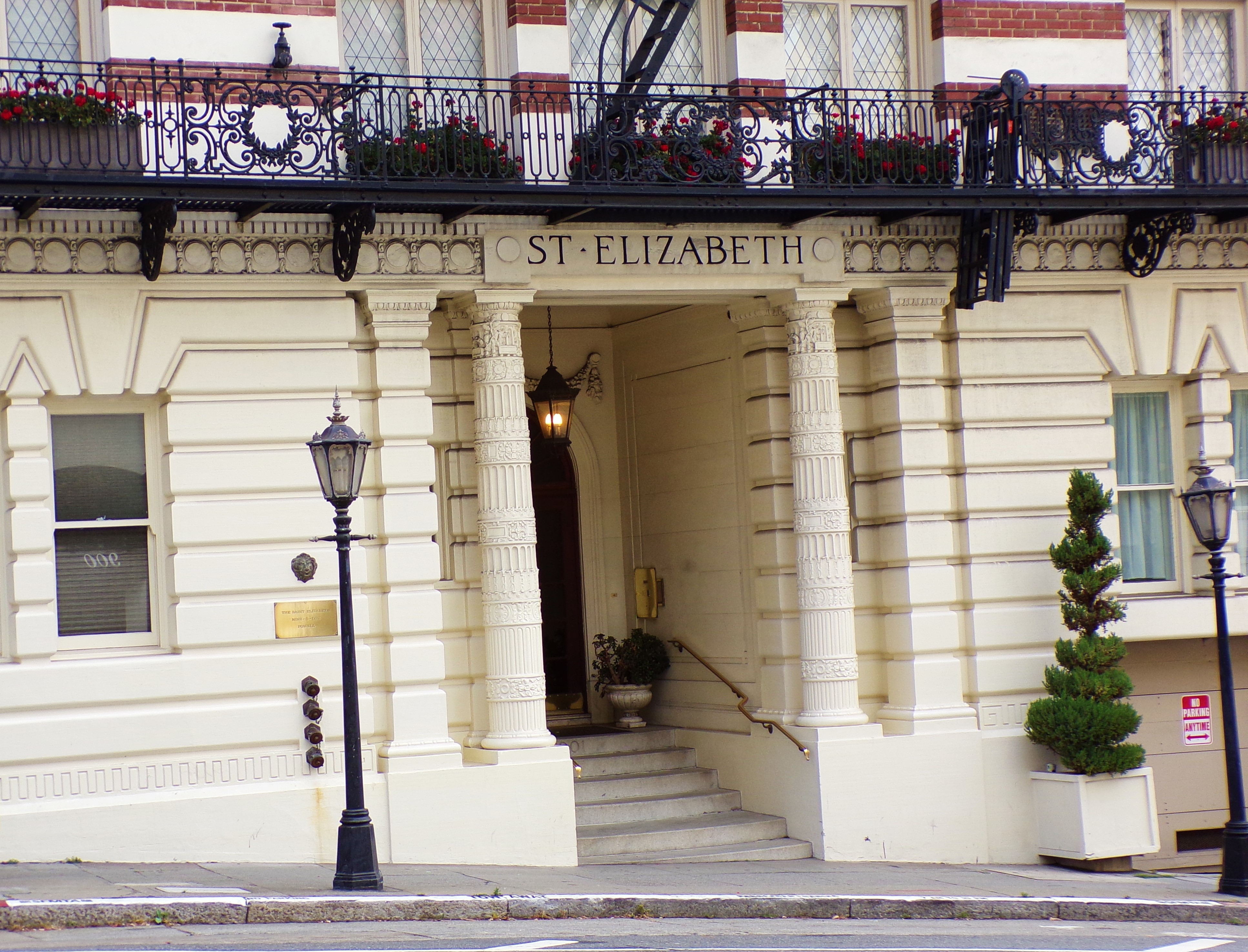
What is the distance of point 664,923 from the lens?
37.3 feet

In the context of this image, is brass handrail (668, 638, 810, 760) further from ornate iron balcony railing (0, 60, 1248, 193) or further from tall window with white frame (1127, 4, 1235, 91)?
tall window with white frame (1127, 4, 1235, 91)

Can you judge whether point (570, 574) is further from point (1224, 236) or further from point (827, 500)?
point (1224, 236)

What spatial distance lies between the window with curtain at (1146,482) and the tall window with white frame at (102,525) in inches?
362

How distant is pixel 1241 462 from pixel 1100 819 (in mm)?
4106

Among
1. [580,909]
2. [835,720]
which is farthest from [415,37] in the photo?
[580,909]

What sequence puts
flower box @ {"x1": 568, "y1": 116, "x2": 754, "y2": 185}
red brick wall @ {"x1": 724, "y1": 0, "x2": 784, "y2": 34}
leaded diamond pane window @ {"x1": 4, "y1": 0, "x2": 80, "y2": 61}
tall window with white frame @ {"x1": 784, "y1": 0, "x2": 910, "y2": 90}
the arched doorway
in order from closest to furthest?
leaded diamond pane window @ {"x1": 4, "y1": 0, "x2": 80, "y2": 61}
flower box @ {"x1": 568, "y1": 116, "x2": 754, "y2": 185}
red brick wall @ {"x1": 724, "y1": 0, "x2": 784, "y2": 34}
tall window with white frame @ {"x1": 784, "y1": 0, "x2": 910, "y2": 90}
the arched doorway

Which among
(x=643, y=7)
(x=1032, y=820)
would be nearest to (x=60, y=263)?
(x=643, y=7)

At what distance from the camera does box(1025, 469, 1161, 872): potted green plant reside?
14.9m

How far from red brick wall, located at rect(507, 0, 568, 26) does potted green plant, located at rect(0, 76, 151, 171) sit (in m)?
3.43

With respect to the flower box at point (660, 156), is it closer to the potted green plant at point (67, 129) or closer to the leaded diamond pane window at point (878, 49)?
the leaded diamond pane window at point (878, 49)

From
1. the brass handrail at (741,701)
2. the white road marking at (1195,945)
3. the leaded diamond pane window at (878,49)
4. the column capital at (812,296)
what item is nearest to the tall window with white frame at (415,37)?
the column capital at (812,296)

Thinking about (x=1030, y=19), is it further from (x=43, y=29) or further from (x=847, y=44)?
(x=43, y=29)

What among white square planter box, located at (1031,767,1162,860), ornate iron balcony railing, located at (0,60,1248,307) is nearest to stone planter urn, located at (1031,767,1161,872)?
white square planter box, located at (1031,767,1162,860)

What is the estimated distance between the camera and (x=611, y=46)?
15203 mm
